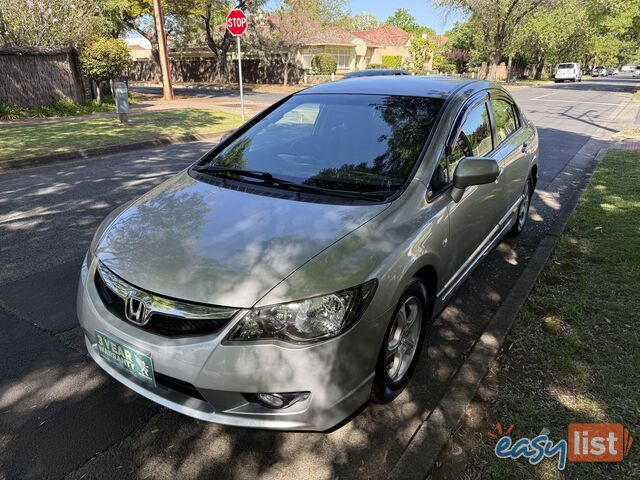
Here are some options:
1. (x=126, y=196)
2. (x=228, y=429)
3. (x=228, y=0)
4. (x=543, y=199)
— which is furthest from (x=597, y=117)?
(x=228, y=0)

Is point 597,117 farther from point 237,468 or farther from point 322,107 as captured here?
point 237,468

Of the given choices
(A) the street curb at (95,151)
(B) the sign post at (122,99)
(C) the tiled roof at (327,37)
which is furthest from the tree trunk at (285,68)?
(A) the street curb at (95,151)

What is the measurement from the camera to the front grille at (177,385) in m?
2.05

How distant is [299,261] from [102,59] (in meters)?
17.7

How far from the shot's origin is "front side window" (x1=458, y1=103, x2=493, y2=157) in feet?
10.8

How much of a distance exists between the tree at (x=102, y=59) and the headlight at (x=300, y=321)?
17646 mm

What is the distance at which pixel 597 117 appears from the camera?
1730 centimetres

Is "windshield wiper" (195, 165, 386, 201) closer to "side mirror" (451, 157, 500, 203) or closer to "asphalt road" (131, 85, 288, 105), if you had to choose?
"side mirror" (451, 157, 500, 203)

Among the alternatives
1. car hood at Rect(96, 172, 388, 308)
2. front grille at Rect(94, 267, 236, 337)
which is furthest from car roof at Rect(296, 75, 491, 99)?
front grille at Rect(94, 267, 236, 337)

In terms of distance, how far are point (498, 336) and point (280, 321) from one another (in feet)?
6.12

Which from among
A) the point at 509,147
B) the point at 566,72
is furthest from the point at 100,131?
the point at 566,72

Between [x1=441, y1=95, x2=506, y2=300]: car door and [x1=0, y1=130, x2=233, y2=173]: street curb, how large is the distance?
26.5 ft

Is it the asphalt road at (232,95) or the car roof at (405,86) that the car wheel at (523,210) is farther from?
the asphalt road at (232,95)

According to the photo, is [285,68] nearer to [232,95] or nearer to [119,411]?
[232,95]
